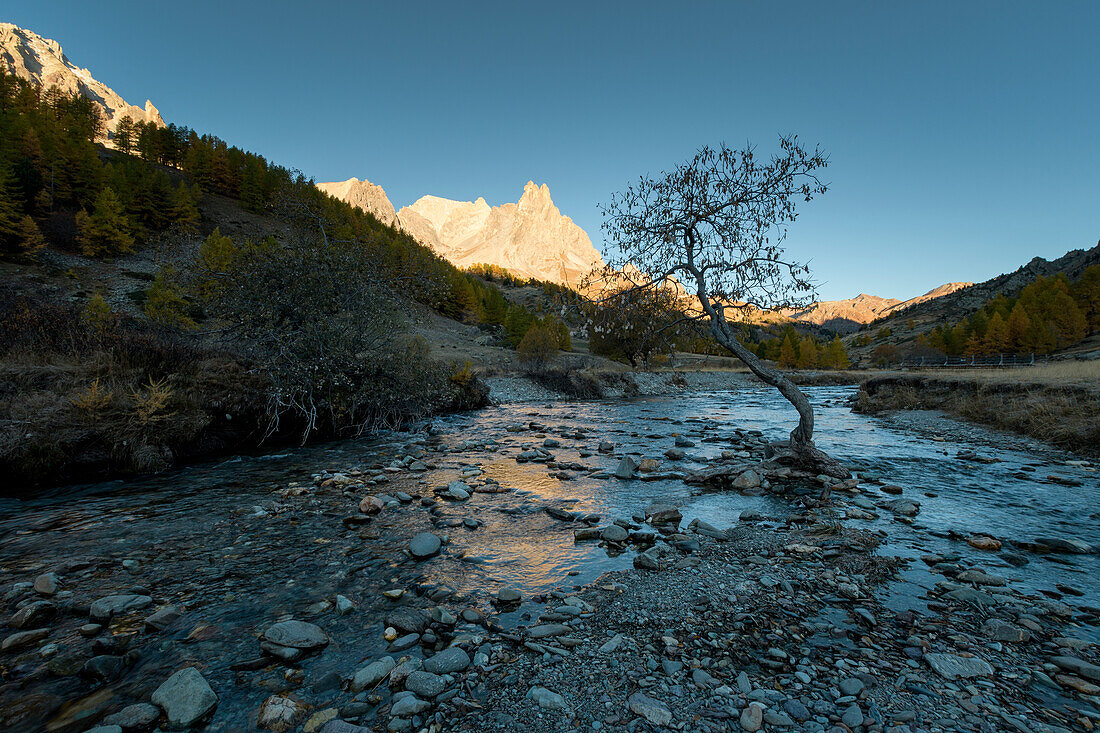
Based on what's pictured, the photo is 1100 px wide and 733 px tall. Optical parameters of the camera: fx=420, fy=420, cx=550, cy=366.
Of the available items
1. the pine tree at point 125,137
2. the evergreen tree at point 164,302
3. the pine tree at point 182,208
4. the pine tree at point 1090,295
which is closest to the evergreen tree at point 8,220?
the pine tree at point 182,208

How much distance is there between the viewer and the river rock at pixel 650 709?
3.26 meters

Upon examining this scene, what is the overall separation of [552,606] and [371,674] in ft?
7.15

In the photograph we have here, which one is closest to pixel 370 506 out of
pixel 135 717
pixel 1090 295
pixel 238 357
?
pixel 135 717

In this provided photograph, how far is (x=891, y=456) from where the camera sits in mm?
14555

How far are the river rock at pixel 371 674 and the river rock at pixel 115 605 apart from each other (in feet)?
11.5

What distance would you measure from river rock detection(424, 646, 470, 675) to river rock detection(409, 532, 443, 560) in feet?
9.13

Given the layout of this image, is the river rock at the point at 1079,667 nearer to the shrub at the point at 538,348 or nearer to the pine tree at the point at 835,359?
the shrub at the point at 538,348

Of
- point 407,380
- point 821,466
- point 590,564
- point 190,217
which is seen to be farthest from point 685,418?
point 190,217

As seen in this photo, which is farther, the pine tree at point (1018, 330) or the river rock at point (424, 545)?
the pine tree at point (1018, 330)

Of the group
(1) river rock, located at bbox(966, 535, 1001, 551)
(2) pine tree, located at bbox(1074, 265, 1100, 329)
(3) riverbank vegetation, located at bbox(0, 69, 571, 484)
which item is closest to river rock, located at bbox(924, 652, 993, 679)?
(1) river rock, located at bbox(966, 535, 1001, 551)

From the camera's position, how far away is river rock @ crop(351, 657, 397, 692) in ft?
12.5

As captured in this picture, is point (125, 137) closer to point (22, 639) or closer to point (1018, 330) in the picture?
point (22, 639)

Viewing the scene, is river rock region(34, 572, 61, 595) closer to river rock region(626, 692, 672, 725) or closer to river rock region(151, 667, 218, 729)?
river rock region(151, 667, 218, 729)

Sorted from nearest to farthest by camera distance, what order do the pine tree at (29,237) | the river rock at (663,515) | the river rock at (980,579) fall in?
the river rock at (980,579), the river rock at (663,515), the pine tree at (29,237)
